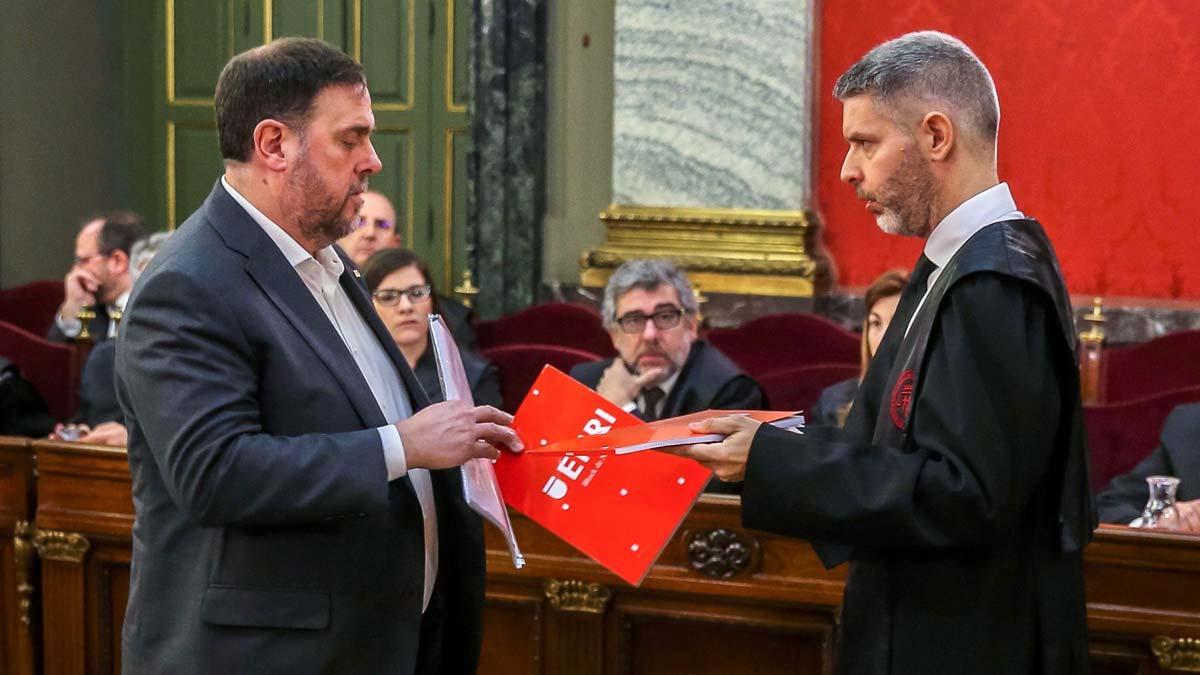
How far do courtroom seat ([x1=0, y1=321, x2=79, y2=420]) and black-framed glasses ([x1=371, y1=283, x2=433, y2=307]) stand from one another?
4.49 ft

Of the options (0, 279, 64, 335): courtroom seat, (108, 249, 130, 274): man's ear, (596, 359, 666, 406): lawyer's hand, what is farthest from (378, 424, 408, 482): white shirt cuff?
(0, 279, 64, 335): courtroom seat

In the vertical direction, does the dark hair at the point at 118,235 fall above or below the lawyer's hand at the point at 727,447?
above

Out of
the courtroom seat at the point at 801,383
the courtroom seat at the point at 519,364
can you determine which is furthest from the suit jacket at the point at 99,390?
the courtroom seat at the point at 801,383

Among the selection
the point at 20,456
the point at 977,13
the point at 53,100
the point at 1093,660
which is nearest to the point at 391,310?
the point at 20,456

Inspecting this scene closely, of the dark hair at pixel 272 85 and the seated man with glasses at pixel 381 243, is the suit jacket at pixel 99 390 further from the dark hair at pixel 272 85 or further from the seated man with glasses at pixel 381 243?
the dark hair at pixel 272 85

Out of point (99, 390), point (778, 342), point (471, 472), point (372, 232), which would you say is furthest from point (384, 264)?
point (471, 472)

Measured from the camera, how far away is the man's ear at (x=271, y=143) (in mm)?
2020

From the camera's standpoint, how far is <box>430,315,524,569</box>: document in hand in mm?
2105

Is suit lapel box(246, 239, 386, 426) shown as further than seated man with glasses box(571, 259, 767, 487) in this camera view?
No

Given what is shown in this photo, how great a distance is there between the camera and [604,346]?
18.1 ft

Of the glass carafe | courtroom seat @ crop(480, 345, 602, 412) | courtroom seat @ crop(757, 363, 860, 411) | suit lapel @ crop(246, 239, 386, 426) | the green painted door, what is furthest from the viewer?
the green painted door

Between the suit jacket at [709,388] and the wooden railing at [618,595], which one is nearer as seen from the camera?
the wooden railing at [618,595]

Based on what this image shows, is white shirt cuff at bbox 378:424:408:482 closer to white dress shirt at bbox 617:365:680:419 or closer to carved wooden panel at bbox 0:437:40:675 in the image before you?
carved wooden panel at bbox 0:437:40:675

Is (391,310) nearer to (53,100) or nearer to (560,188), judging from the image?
(560,188)
